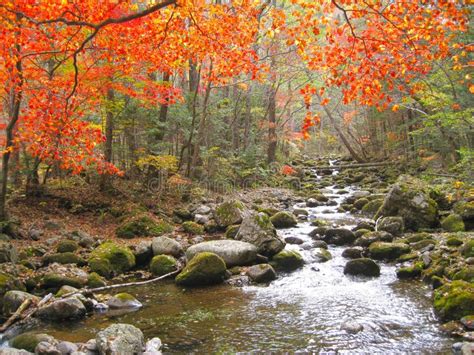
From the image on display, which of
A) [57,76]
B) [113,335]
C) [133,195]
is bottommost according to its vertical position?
[113,335]

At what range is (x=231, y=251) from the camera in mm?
9695

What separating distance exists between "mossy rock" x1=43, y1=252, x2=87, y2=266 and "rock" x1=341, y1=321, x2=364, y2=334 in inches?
239

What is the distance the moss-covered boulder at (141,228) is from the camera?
12.3 metres

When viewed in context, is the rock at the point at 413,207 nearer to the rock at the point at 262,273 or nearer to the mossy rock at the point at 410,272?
the mossy rock at the point at 410,272

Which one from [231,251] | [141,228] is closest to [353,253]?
[231,251]

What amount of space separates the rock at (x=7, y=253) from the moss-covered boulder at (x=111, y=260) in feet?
5.06

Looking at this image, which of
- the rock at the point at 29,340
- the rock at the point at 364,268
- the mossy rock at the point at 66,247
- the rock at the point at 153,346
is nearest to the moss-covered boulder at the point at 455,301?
the rock at the point at 364,268

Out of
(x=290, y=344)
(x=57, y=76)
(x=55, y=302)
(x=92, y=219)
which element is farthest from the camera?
(x=92, y=219)

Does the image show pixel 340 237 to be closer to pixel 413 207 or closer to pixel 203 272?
pixel 413 207

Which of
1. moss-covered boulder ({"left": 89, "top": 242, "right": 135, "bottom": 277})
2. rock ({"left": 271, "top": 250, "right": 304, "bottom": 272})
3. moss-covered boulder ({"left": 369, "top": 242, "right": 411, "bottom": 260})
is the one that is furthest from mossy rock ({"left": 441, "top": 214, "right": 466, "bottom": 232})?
moss-covered boulder ({"left": 89, "top": 242, "right": 135, "bottom": 277})

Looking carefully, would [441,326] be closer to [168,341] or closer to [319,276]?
[319,276]

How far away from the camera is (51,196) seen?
13.7m

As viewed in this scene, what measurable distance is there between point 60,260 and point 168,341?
15.1 ft

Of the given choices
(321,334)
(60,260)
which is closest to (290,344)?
(321,334)
